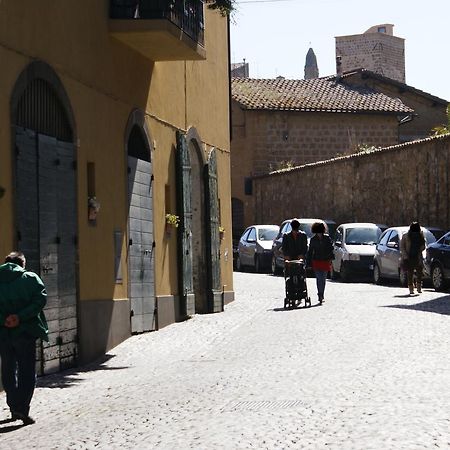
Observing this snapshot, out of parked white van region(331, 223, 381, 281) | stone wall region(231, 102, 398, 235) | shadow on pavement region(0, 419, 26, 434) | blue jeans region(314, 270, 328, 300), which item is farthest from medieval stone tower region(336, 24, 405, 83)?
shadow on pavement region(0, 419, 26, 434)

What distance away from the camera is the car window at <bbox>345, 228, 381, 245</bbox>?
34.4 m

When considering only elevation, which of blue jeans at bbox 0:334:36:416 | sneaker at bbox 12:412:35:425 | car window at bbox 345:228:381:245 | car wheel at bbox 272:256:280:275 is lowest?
sneaker at bbox 12:412:35:425

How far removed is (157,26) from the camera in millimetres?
17516

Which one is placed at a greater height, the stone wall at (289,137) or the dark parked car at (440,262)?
the stone wall at (289,137)

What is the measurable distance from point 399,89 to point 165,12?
5184cm

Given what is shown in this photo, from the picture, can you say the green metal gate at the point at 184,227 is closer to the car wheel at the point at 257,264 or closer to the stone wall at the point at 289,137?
the car wheel at the point at 257,264

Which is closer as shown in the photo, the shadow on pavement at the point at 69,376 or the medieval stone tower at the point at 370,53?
the shadow on pavement at the point at 69,376

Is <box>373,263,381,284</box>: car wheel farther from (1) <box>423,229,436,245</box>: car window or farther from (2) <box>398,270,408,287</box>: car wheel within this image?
(1) <box>423,229,436,245</box>: car window

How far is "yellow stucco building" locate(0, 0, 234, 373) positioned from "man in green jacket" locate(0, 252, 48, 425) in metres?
2.57

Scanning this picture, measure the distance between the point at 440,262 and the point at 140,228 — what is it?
10.1 metres

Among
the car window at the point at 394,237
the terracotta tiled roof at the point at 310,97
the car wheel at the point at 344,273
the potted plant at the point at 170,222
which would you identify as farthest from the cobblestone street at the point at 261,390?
the terracotta tiled roof at the point at 310,97

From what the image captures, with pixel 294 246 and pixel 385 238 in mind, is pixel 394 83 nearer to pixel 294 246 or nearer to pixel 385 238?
pixel 385 238

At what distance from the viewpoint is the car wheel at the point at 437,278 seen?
2725 cm

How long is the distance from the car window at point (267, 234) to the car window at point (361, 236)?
6480 mm
